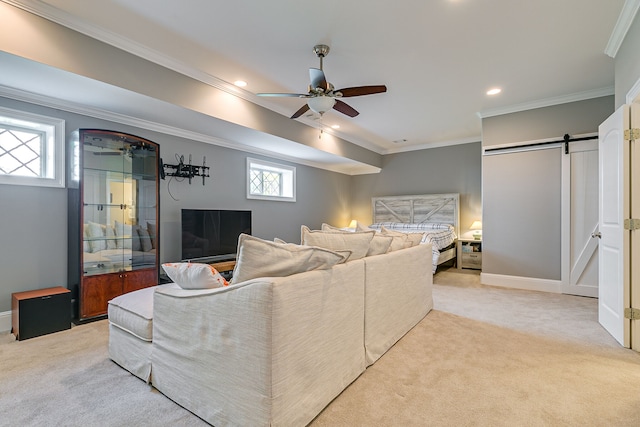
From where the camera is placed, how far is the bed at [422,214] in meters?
6.04

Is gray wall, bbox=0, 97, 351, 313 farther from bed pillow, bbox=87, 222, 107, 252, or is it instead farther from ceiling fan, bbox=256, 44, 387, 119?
ceiling fan, bbox=256, 44, 387, 119

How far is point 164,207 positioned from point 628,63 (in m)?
5.16

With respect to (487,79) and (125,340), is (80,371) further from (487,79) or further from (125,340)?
(487,79)

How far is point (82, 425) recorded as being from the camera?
1531 millimetres

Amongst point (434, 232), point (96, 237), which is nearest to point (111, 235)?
point (96, 237)

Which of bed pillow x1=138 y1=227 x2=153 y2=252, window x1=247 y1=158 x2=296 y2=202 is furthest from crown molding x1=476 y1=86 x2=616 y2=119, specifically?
bed pillow x1=138 y1=227 x2=153 y2=252

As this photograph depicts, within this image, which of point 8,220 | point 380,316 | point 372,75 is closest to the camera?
point 380,316

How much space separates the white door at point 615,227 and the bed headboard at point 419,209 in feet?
11.3

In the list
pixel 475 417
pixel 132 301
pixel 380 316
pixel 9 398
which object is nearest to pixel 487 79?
pixel 380 316

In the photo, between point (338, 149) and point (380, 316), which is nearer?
point (380, 316)

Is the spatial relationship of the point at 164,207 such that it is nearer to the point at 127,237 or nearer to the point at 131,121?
the point at 127,237

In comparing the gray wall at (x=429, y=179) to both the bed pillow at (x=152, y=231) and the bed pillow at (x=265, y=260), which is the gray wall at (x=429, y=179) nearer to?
the bed pillow at (x=152, y=231)

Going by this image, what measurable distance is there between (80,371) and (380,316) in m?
2.17

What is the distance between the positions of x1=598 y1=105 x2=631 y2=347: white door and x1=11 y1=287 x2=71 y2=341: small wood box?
4.96m
